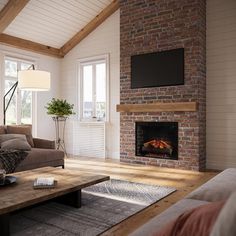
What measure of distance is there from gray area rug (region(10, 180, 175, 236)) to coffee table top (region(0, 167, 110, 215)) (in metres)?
0.28

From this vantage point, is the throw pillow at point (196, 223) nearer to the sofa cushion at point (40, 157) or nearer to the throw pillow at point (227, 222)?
the throw pillow at point (227, 222)

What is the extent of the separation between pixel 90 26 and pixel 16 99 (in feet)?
8.19

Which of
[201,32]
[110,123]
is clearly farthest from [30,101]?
[201,32]

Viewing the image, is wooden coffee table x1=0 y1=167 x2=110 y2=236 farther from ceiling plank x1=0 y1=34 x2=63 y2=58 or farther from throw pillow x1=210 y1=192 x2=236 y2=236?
ceiling plank x1=0 y1=34 x2=63 y2=58

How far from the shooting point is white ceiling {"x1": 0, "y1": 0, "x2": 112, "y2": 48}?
567 centimetres

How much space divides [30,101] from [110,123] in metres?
2.09

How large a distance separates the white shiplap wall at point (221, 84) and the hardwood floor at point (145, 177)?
518mm

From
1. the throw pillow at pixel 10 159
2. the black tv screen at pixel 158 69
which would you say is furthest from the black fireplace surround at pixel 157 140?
the throw pillow at pixel 10 159

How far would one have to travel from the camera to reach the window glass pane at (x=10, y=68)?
6.14m

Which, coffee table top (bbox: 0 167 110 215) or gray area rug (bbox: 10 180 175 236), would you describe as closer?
coffee table top (bbox: 0 167 110 215)

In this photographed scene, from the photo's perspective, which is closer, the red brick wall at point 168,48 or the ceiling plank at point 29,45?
the red brick wall at point 168,48

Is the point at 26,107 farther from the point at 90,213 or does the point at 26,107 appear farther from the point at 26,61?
the point at 90,213

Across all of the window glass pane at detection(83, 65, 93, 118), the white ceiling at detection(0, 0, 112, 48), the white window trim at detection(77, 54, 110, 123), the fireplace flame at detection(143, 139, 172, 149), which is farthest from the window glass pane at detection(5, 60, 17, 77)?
the fireplace flame at detection(143, 139, 172, 149)

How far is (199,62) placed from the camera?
16.0ft
